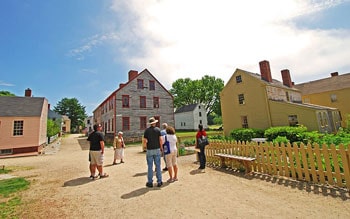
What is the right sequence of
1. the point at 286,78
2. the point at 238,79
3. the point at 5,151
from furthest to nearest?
the point at 286,78 → the point at 238,79 → the point at 5,151

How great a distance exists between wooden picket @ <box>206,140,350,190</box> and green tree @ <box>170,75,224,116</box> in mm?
50812

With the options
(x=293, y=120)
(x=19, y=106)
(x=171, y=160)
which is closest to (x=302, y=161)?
(x=171, y=160)

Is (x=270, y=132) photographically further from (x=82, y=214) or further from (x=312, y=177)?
(x=82, y=214)

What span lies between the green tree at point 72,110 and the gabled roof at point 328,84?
77532 millimetres

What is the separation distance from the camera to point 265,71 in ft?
72.5

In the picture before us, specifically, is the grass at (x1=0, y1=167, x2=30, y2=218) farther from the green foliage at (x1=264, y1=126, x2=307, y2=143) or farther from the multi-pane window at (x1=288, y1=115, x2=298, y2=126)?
the multi-pane window at (x1=288, y1=115, x2=298, y2=126)

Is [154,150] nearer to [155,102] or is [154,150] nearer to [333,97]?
[155,102]

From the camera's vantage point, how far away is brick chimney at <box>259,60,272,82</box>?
72.1ft

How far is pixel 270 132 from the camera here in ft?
50.0

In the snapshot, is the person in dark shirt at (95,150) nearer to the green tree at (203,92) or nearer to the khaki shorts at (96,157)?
the khaki shorts at (96,157)

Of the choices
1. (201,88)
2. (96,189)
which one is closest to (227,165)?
(96,189)

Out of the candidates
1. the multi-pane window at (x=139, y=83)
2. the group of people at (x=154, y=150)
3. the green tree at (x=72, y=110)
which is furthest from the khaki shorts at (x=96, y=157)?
the green tree at (x=72, y=110)

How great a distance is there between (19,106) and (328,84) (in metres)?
44.8

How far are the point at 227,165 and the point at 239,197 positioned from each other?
3.54 metres
